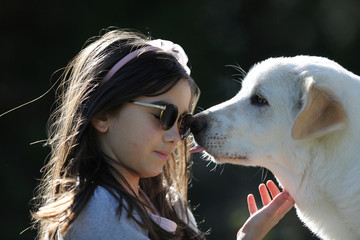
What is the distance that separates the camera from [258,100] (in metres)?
2.81

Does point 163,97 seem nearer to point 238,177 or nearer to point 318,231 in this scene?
point 318,231

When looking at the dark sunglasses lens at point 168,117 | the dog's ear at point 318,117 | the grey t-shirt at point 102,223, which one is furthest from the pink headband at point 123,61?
the dog's ear at point 318,117

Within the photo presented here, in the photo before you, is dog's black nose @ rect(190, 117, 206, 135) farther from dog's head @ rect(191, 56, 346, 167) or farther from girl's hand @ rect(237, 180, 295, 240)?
girl's hand @ rect(237, 180, 295, 240)

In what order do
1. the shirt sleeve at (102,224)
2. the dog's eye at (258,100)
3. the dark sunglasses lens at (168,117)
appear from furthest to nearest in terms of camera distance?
the dog's eye at (258,100) → the dark sunglasses lens at (168,117) → the shirt sleeve at (102,224)

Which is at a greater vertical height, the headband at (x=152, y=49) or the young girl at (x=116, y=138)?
the headband at (x=152, y=49)

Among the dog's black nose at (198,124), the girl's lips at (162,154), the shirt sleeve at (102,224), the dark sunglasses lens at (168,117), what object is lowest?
the shirt sleeve at (102,224)

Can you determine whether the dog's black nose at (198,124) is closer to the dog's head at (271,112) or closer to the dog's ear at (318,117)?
the dog's head at (271,112)

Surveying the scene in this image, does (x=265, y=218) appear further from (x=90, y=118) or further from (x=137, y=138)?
(x=90, y=118)

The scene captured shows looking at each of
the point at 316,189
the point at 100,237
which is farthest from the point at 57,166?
the point at 316,189

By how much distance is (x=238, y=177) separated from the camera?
5.84 metres

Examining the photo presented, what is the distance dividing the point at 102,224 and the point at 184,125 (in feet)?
2.42

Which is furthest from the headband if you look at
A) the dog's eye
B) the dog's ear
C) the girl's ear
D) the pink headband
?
the dog's ear

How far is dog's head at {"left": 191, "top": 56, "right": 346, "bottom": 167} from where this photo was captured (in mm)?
2477

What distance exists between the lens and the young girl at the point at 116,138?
2.36 m
